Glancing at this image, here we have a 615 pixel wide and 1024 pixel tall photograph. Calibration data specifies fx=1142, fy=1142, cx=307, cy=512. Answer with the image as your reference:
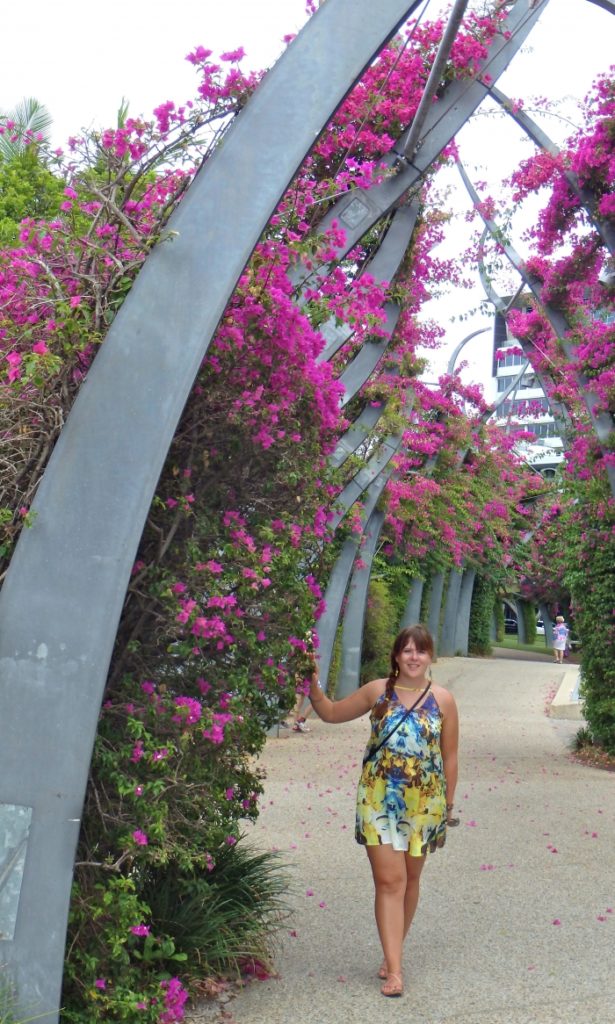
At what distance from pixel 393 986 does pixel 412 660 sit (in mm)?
1372

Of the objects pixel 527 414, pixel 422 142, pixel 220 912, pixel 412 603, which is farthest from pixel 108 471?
pixel 412 603

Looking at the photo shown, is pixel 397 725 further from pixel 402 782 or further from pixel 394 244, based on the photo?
pixel 394 244

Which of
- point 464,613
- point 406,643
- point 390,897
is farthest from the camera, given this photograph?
point 464,613

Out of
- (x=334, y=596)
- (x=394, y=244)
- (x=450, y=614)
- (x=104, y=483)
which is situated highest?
(x=394, y=244)

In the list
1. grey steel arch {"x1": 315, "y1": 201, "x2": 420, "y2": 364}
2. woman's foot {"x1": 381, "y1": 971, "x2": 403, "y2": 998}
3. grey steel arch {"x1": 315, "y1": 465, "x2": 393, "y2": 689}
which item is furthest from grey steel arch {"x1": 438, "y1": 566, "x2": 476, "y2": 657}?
woman's foot {"x1": 381, "y1": 971, "x2": 403, "y2": 998}

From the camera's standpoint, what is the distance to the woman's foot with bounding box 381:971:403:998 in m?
4.82

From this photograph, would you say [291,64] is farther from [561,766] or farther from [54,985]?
[561,766]

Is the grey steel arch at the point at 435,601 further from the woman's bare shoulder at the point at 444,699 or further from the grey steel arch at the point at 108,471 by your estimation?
the grey steel arch at the point at 108,471

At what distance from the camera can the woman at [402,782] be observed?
494 centimetres

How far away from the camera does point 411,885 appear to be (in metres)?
5.13

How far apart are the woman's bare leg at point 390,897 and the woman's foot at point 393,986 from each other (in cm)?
5

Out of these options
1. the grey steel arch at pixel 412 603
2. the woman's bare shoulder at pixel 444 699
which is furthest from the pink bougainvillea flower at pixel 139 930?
the grey steel arch at pixel 412 603

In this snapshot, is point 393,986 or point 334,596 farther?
point 334,596

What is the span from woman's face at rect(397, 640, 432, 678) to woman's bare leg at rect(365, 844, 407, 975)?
2.50 feet
